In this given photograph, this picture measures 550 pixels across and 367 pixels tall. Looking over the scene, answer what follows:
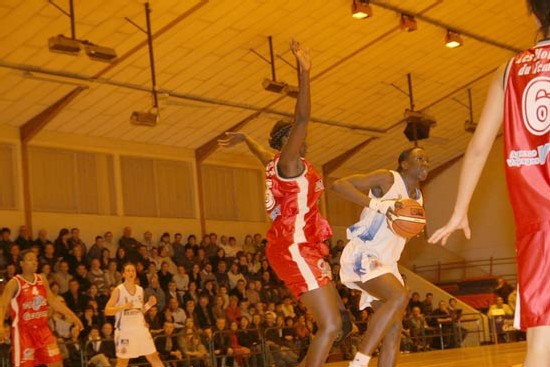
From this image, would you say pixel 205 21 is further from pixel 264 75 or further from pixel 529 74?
pixel 529 74

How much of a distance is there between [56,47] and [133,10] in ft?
7.07

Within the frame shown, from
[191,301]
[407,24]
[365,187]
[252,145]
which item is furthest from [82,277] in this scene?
[365,187]

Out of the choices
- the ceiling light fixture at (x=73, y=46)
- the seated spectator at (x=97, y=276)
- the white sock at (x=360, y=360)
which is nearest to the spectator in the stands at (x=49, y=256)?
the seated spectator at (x=97, y=276)

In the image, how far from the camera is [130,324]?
1156 cm

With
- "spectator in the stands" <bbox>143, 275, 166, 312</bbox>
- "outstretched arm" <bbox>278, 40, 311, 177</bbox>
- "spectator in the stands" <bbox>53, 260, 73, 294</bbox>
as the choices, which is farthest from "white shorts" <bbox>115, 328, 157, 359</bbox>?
"outstretched arm" <bbox>278, 40, 311, 177</bbox>

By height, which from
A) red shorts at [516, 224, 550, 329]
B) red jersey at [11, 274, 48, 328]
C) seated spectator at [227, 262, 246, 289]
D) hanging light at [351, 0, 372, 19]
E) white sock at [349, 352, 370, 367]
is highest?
hanging light at [351, 0, 372, 19]

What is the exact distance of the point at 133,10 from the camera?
15.3 metres

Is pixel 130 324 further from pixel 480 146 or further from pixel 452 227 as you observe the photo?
pixel 480 146

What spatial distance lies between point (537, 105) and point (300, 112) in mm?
2550

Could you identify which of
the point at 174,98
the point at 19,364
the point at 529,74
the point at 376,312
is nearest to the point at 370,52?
the point at 174,98

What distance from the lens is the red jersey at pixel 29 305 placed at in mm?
10055

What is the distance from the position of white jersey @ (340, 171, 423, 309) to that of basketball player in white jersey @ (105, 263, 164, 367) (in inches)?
199

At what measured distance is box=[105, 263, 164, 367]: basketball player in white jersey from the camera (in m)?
11.4

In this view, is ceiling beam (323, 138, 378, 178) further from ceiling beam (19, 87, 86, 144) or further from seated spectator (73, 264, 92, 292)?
seated spectator (73, 264, 92, 292)
